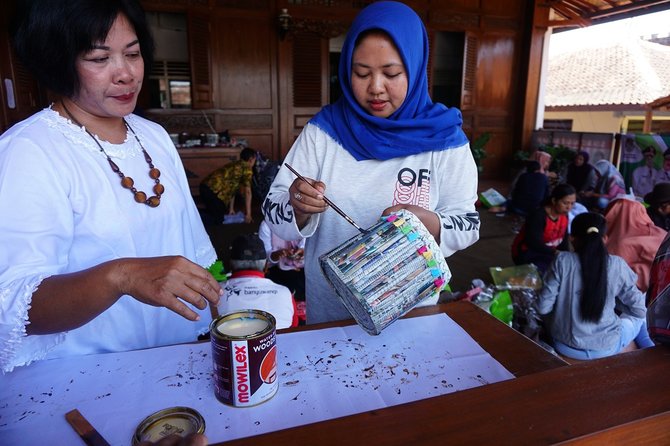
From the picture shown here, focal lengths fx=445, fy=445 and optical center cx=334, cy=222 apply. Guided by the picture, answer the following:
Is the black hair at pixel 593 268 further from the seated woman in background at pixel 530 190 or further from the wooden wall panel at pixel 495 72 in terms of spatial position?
the wooden wall panel at pixel 495 72

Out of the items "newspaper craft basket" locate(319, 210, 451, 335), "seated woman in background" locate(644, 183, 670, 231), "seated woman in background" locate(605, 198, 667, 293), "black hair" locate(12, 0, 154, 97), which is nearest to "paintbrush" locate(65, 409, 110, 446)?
"newspaper craft basket" locate(319, 210, 451, 335)

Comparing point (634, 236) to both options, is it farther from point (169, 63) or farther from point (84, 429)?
point (169, 63)

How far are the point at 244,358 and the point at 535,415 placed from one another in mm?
440

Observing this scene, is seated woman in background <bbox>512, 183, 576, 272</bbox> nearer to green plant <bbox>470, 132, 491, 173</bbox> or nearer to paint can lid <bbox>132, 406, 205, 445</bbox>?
paint can lid <bbox>132, 406, 205, 445</bbox>

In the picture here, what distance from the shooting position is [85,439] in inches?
27.1

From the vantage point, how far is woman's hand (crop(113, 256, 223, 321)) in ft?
2.48

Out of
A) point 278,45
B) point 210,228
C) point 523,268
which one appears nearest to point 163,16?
point 278,45

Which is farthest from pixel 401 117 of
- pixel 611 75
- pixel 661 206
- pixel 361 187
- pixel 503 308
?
pixel 611 75

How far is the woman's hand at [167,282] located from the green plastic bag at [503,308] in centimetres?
244

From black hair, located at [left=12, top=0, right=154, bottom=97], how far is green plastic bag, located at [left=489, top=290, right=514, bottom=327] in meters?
2.58

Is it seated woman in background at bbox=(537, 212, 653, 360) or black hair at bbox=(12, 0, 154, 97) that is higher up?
black hair at bbox=(12, 0, 154, 97)

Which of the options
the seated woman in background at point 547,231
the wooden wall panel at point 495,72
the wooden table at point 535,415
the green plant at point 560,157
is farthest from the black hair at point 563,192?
A: the wooden wall panel at point 495,72

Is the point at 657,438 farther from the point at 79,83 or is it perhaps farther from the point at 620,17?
the point at 620,17

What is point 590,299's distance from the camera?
8.07ft
